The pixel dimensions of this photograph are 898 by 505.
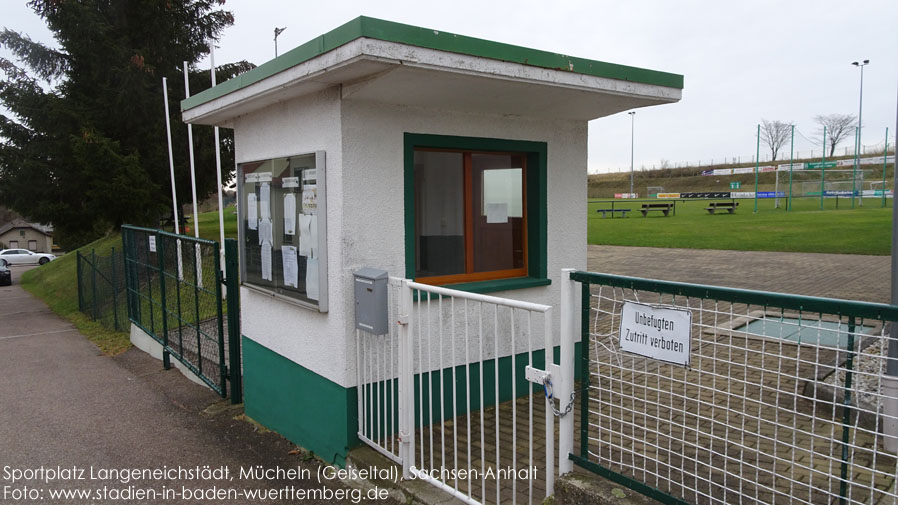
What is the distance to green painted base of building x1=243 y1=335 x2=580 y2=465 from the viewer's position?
14.7 feet

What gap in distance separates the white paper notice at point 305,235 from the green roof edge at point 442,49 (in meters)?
1.05

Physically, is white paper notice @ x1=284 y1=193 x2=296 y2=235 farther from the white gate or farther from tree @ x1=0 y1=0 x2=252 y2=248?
tree @ x1=0 y1=0 x2=252 y2=248

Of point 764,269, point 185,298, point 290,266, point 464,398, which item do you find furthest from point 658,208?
point 290,266

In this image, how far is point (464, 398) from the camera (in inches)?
195

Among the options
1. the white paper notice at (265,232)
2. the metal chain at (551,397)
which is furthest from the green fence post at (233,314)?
the metal chain at (551,397)

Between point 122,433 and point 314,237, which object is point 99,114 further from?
point 314,237

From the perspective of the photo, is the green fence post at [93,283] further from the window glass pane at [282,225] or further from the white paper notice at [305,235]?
the white paper notice at [305,235]

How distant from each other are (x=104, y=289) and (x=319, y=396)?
1027 centimetres

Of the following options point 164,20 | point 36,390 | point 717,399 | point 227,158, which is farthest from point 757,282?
point 164,20

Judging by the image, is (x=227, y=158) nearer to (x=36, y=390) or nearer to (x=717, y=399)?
(x=36, y=390)

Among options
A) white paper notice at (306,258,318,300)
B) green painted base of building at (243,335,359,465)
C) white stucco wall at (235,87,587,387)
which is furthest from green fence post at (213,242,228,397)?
white paper notice at (306,258,318,300)

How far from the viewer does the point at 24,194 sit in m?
19.5

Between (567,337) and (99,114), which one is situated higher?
(99,114)

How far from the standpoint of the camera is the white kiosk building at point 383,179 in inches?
156
